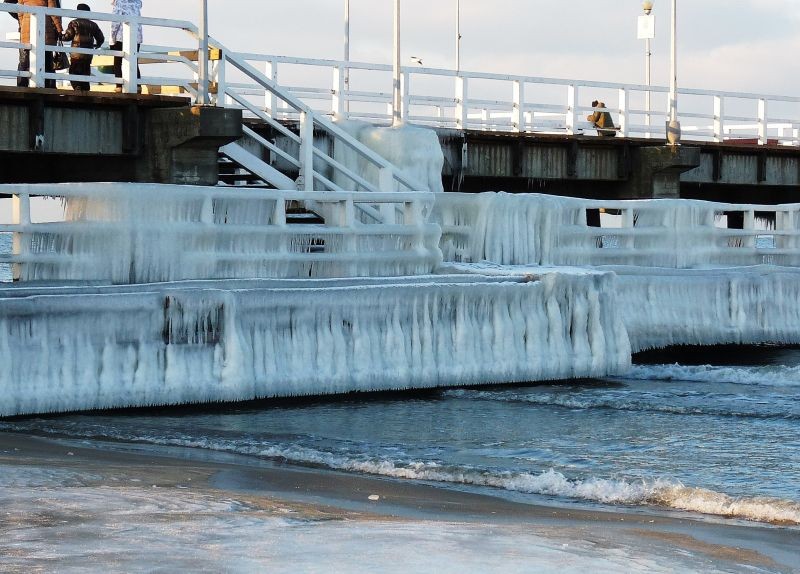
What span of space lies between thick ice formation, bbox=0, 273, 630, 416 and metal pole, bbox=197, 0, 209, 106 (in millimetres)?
4188

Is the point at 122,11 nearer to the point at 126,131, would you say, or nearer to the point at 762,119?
the point at 126,131

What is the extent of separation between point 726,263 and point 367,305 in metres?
8.18

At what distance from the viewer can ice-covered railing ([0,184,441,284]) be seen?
44.4 ft

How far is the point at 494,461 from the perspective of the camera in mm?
11008

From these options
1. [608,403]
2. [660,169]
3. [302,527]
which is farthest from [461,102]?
[302,527]

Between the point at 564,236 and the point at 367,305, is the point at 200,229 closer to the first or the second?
the point at 367,305

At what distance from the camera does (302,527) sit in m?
7.47

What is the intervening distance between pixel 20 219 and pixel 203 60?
518 centimetres

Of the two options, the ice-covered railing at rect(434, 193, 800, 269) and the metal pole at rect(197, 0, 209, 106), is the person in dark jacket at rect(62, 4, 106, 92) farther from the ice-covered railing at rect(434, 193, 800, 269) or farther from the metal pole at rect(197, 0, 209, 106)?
the ice-covered railing at rect(434, 193, 800, 269)

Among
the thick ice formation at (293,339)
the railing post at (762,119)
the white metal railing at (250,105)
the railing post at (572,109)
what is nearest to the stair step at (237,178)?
the white metal railing at (250,105)

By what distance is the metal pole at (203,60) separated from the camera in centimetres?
1767

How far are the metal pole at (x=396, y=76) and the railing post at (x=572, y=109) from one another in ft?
17.1

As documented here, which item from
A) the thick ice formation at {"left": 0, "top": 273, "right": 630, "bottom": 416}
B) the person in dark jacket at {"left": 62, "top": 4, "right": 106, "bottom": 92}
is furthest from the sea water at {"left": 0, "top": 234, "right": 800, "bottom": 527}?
the person in dark jacket at {"left": 62, "top": 4, "right": 106, "bottom": 92}

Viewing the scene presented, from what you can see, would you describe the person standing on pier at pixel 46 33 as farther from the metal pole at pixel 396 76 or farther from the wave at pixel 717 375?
the wave at pixel 717 375
